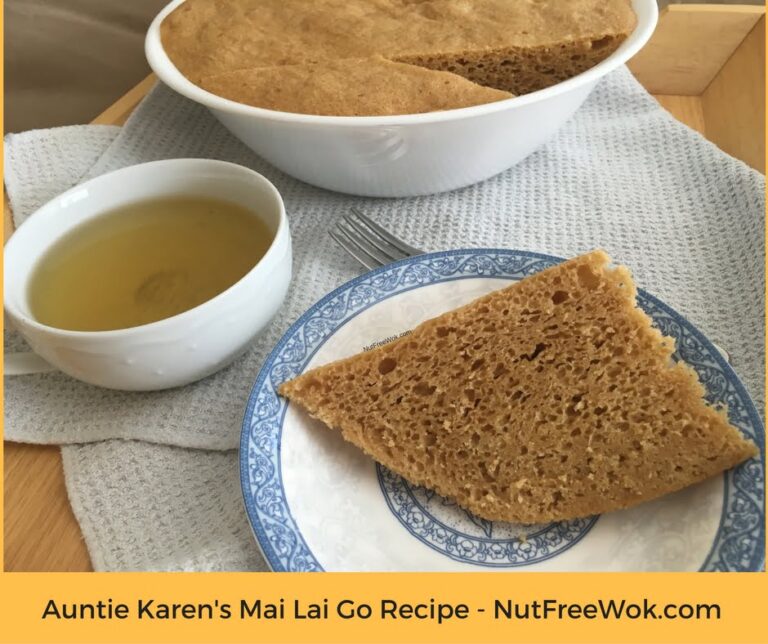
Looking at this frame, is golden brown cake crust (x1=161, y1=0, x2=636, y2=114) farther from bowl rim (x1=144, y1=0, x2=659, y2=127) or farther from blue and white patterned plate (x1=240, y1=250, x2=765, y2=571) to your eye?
blue and white patterned plate (x1=240, y1=250, x2=765, y2=571)

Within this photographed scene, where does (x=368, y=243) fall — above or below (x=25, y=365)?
above

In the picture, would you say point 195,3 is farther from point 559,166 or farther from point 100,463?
point 100,463

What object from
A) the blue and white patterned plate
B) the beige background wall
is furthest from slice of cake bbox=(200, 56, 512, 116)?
the beige background wall

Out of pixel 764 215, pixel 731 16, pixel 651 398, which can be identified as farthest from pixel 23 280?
pixel 731 16

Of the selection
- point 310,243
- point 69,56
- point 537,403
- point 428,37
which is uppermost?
point 428,37

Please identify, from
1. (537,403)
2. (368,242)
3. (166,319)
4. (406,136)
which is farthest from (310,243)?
(537,403)

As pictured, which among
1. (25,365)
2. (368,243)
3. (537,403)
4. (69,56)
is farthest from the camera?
(69,56)

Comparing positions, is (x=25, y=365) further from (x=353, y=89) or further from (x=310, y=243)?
(x=353, y=89)
